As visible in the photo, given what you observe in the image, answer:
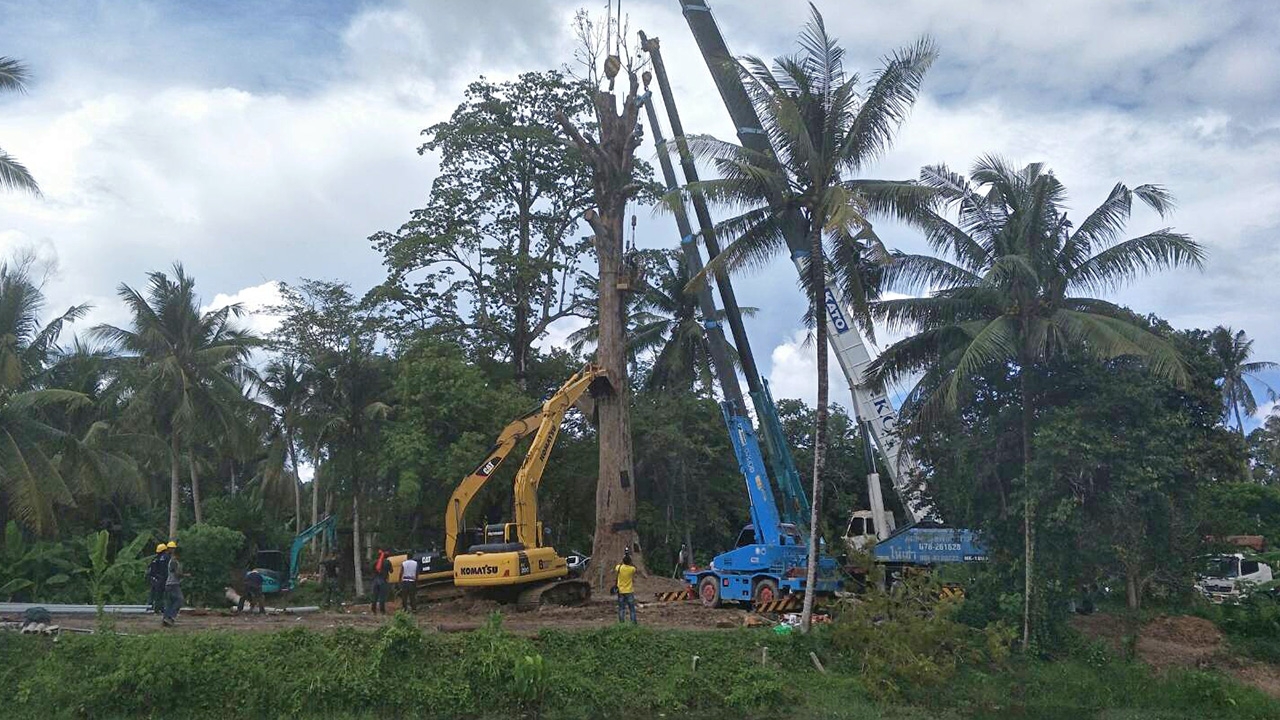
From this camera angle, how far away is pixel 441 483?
30969 millimetres

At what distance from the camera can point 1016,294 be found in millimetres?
19594

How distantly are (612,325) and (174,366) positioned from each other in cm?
1305

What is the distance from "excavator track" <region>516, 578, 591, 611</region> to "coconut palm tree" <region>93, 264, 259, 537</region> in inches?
505

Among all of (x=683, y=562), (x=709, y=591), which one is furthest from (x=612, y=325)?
(x=683, y=562)

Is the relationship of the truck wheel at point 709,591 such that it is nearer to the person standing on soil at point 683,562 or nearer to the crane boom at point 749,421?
the crane boom at point 749,421

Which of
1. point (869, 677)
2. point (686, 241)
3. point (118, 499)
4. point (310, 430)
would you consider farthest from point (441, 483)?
point (869, 677)

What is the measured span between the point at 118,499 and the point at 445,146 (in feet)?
56.5

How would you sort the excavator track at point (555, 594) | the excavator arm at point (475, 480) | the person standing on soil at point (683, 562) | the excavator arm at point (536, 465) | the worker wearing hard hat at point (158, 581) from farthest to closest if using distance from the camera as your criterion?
the person standing on soil at point (683, 562) < the excavator arm at point (475, 480) < the excavator arm at point (536, 465) < the excavator track at point (555, 594) < the worker wearing hard hat at point (158, 581)

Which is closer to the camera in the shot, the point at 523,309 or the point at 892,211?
the point at 892,211

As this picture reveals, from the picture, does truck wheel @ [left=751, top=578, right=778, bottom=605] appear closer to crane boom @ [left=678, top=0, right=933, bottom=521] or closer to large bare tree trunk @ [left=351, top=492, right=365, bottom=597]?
crane boom @ [left=678, top=0, right=933, bottom=521]

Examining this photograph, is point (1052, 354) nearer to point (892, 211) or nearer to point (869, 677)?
point (892, 211)

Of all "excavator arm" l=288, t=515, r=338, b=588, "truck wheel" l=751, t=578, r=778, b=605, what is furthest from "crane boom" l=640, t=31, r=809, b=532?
"excavator arm" l=288, t=515, r=338, b=588

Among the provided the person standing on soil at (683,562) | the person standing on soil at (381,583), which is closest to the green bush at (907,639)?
the person standing on soil at (381,583)

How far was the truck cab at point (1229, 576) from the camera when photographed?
22688 millimetres
